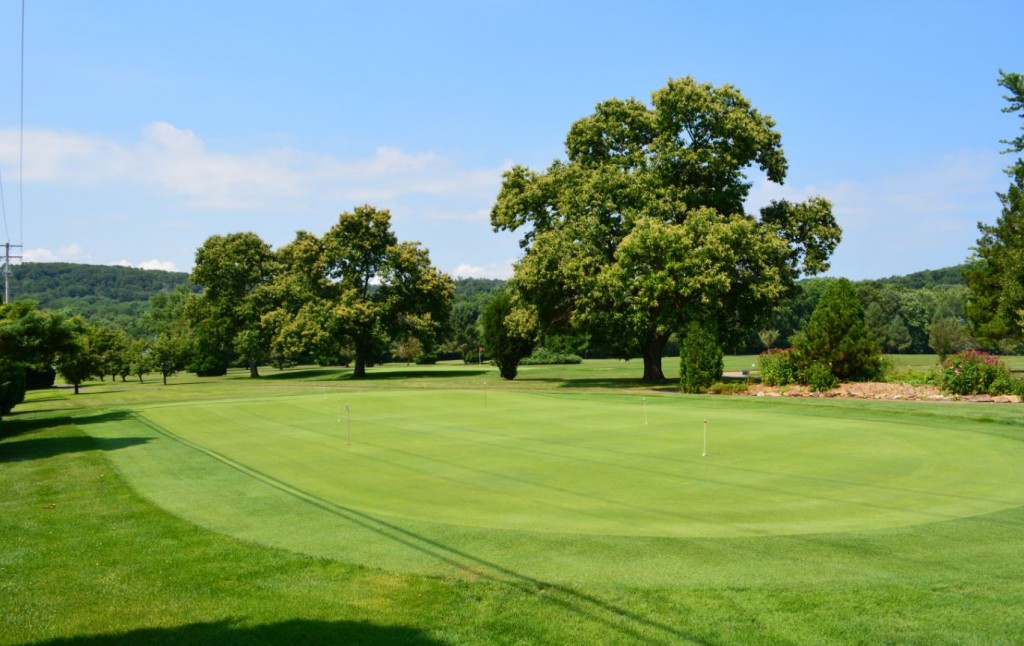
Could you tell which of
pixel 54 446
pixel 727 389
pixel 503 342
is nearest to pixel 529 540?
pixel 54 446

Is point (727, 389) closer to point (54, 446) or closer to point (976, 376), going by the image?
point (976, 376)

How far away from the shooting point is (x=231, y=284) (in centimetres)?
7006

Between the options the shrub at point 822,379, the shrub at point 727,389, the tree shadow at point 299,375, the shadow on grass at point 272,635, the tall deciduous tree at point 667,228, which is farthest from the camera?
the tree shadow at point 299,375

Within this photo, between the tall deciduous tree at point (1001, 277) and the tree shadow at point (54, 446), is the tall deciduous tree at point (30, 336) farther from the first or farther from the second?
the tall deciduous tree at point (1001, 277)

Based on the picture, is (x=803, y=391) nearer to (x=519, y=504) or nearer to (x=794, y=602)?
(x=519, y=504)

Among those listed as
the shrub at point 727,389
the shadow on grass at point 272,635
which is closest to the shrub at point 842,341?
the shrub at point 727,389

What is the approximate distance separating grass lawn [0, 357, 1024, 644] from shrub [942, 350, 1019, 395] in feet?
28.8

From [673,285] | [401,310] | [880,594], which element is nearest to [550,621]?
[880,594]

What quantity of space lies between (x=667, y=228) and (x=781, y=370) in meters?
8.65

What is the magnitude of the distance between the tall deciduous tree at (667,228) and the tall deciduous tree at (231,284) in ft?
117

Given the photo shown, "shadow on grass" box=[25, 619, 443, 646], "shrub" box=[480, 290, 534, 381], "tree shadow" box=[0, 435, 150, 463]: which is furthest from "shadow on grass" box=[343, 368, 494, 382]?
"shadow on grass" box=[25, 619, 443, 646]

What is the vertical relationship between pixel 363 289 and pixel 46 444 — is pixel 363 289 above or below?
above

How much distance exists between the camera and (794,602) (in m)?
6.20

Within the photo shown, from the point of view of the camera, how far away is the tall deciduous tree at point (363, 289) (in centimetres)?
6075
